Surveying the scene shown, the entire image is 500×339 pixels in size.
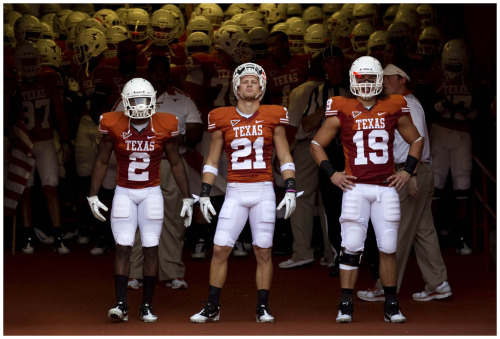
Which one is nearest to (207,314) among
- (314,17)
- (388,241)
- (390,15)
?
(388,241)

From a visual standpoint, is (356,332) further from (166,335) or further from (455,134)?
(455,134)

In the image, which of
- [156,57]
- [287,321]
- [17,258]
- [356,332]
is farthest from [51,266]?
[356,332]

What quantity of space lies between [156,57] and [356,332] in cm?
292

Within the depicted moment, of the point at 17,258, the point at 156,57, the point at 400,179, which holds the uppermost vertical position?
the point at 156,57

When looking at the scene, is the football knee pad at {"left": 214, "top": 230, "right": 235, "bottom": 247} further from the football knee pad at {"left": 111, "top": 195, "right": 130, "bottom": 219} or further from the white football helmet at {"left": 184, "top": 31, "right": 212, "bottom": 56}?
the white football helmet at {"left": 184, "top": 31, "right": 212, "bottom": 56}

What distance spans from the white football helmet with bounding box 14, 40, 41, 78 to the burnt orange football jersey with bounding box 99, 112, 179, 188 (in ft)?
9.98

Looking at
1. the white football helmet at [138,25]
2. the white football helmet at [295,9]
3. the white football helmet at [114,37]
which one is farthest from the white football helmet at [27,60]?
the white football helmet at [295,9]

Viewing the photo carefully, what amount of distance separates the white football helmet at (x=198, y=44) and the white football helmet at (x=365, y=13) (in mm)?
3174

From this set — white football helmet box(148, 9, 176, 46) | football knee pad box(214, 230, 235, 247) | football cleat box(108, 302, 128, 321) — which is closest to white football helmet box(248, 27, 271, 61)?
white football helmet box(148, 9, 176, 46)

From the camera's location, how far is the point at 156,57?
9375 millimetres

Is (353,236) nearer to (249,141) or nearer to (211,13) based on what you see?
(249,141)

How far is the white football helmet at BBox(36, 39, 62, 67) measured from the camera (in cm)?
1203

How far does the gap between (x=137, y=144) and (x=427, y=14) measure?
7.00 meters

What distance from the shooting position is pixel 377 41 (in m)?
12.2
